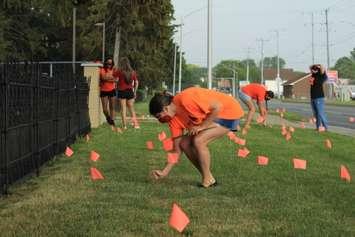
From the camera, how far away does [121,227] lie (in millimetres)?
5582

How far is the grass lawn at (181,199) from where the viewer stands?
5.59m

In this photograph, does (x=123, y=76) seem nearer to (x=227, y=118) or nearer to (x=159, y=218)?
(x=227, y=118)

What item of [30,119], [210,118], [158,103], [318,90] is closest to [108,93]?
[318,90]

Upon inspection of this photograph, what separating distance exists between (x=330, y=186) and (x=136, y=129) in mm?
9389

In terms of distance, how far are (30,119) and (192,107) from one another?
2341mm

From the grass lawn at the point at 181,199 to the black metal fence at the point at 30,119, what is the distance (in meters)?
0.26

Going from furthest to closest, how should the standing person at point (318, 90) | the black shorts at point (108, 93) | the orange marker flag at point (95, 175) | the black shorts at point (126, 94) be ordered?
the standing person at point (318, 90) < the black shorts at point (126, 94) < the black shorts at point (108, 93) < the orange marker flag at point (95, 175)

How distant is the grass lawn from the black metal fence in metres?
0.26

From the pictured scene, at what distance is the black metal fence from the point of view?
729 centimetres

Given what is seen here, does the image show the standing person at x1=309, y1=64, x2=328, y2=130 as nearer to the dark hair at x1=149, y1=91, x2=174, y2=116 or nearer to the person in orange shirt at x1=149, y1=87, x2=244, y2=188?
the person in orange shirt at x1=149, y1=87, x2=244, y2=188

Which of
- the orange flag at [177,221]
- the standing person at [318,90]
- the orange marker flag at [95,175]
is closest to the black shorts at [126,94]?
the standing person at [318,90]

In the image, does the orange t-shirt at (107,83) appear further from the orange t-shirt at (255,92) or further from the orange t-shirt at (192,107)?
the orange t-shirt at (192,107)

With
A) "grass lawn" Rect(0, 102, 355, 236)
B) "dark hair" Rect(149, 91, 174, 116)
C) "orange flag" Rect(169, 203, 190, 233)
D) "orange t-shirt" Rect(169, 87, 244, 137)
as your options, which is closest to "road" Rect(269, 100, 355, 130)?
"grass lawn" Rect(0, 102, 355, 236)

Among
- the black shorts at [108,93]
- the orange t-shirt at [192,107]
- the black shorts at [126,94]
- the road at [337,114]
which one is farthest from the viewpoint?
the road at [337,114]
